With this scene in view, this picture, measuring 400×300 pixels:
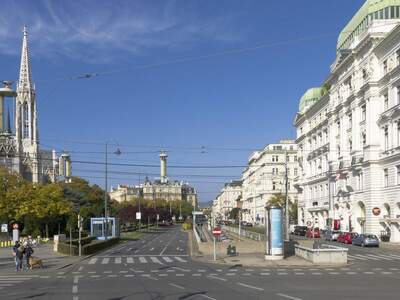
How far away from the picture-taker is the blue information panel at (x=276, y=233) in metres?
43.9

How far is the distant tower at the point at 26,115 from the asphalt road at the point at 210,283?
136285mm

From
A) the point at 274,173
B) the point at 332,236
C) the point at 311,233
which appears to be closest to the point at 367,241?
the point at 332,236

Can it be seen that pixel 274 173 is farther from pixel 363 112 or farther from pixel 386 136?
pixel 386 136

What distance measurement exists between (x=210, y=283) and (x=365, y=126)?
2419 inches

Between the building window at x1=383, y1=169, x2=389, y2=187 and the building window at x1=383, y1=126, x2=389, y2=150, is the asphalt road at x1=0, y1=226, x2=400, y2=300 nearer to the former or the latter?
the building window at x1=383, y1=169, x2=389, y2=187

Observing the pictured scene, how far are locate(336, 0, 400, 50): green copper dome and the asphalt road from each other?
51187 millimetres

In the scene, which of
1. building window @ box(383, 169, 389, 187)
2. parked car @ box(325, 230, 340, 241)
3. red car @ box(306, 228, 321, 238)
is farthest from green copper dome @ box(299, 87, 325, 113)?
parked car @ box(325, 230, 340, 241)

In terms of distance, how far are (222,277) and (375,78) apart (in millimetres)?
56495

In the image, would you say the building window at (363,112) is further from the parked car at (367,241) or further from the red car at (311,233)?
the parked car at (367,241)

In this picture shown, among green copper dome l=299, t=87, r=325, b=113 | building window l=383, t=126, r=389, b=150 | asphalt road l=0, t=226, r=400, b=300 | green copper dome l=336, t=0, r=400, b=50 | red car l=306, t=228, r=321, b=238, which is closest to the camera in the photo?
asphalt road l=0, t=226, r=400, b=300

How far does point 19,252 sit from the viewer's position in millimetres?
38875

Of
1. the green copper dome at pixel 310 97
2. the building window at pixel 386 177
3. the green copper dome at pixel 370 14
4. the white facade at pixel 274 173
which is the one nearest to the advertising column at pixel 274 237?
the building window at pixel 386 177

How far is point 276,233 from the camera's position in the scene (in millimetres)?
43812

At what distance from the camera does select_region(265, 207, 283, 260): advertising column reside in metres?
43.9
